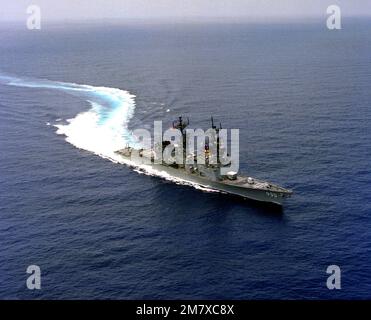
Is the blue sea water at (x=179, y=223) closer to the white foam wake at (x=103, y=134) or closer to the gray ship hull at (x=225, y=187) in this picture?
the white foam wake at (x=103, y=134)

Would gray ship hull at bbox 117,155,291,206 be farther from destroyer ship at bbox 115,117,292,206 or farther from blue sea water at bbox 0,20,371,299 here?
blue sea water at bbox 0,20,371,299

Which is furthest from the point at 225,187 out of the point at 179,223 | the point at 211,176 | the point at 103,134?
the point at 103,134

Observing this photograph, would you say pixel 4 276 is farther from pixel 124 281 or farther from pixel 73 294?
pixel 124 281

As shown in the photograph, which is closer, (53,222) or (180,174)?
(53,222)

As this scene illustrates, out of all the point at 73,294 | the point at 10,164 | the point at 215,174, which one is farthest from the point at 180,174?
the point at 73,294

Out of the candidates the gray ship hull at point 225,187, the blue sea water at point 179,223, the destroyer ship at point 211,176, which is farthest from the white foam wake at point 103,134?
the destroyer ship at point 211,176

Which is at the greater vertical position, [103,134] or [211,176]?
[103,134]

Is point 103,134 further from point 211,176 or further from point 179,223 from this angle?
point 179,223

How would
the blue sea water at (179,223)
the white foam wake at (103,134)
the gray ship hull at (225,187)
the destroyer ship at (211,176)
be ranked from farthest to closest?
the white foam wake at (103,134) < the destroyer ship at (211,176) < the gray ship hull at (225,187) < the blue sea water at (179,223)
